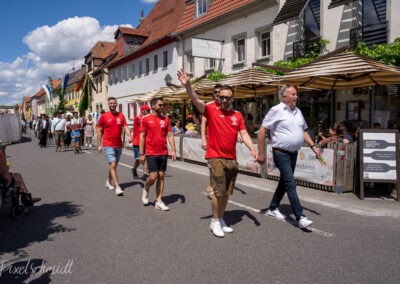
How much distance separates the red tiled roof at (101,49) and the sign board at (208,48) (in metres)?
34.3

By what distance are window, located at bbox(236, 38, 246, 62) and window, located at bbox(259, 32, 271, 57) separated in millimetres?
1365

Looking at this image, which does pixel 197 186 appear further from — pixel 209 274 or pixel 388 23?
pixel 388 23

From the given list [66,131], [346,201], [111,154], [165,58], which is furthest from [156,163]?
[165,58]

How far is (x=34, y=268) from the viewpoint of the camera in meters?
3.98

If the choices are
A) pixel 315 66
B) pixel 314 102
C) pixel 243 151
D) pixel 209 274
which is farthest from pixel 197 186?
pixel 314 102

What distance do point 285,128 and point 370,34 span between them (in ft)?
32.1

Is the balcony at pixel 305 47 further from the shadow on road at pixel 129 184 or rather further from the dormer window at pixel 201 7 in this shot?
the shadow on road at pixel 129 184

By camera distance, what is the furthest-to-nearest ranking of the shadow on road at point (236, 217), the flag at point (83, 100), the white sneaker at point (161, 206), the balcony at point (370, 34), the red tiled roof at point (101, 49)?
the red tiled roof at point (101, 49) → the flag at point (83, 100) → the balcony at point (370, 34) → the white sneaker at point (161, 206) → the shadow on road at point (236, 217)

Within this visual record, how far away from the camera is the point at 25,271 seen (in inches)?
154

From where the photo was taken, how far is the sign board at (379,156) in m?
7.37

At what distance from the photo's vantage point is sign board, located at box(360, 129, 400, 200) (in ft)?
24.2

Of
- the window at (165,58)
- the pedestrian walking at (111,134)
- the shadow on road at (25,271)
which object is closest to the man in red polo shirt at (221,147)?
the shadow on road at (25,271)

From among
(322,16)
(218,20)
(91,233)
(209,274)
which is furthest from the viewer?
(218,20)

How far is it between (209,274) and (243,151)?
23.8 feet
